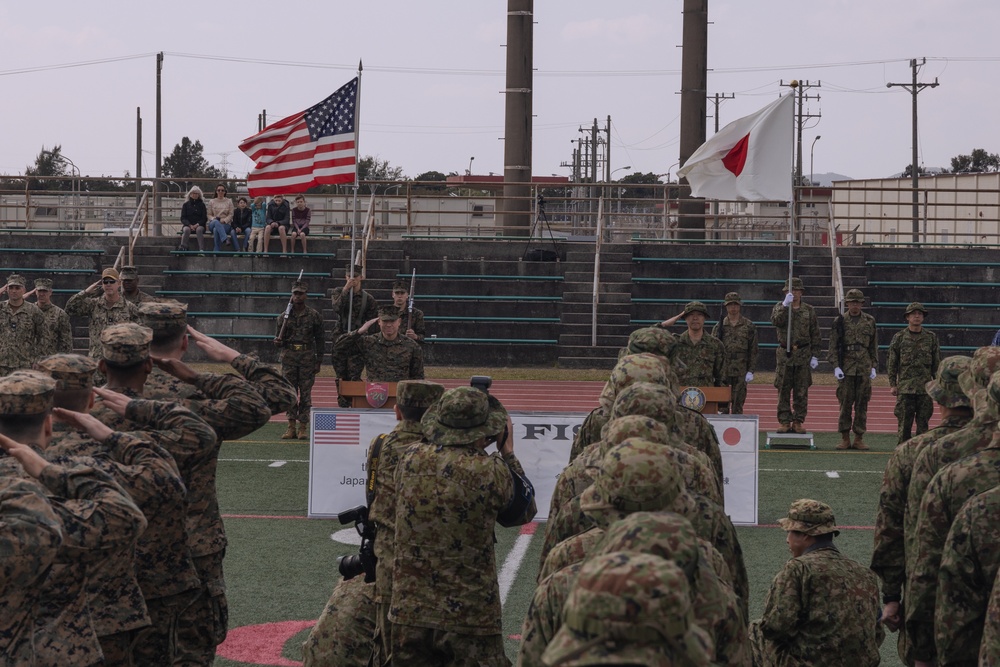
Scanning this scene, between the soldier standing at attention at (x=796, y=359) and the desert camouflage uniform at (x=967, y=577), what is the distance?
40.2 ft

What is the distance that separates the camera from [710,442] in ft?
22.9

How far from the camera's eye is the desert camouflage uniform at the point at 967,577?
4.63 m

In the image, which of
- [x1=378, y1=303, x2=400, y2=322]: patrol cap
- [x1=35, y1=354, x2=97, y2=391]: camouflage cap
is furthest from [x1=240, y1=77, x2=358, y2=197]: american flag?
[x1=35, y1=354, x2=97, y2=391]: camouflage cap

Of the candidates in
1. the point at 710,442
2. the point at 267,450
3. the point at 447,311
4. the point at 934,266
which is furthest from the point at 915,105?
the point at 710,442

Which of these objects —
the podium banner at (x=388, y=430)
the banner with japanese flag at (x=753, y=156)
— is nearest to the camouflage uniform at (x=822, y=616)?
the podium banner at (x=388, y=430)

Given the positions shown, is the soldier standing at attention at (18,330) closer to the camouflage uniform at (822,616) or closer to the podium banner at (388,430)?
the podium banner at (388,430)

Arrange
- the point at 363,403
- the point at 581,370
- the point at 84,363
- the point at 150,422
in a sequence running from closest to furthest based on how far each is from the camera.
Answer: the point at 84,363, the point at 150,422, the point at 363,403, the point at 581,370

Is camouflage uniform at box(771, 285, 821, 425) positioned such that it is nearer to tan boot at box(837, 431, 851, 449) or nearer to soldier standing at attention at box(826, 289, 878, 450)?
soldier standing at attention at box(826, 289, 878, 450)

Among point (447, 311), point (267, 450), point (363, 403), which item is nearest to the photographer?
point (363, 403)

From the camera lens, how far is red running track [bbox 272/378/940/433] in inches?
748

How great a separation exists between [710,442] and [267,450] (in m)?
9.25

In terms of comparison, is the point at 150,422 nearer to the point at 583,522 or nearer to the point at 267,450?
the point at 583,522

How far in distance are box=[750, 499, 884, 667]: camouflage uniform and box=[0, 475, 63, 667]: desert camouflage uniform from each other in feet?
10.8

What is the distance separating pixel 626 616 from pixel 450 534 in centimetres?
280
